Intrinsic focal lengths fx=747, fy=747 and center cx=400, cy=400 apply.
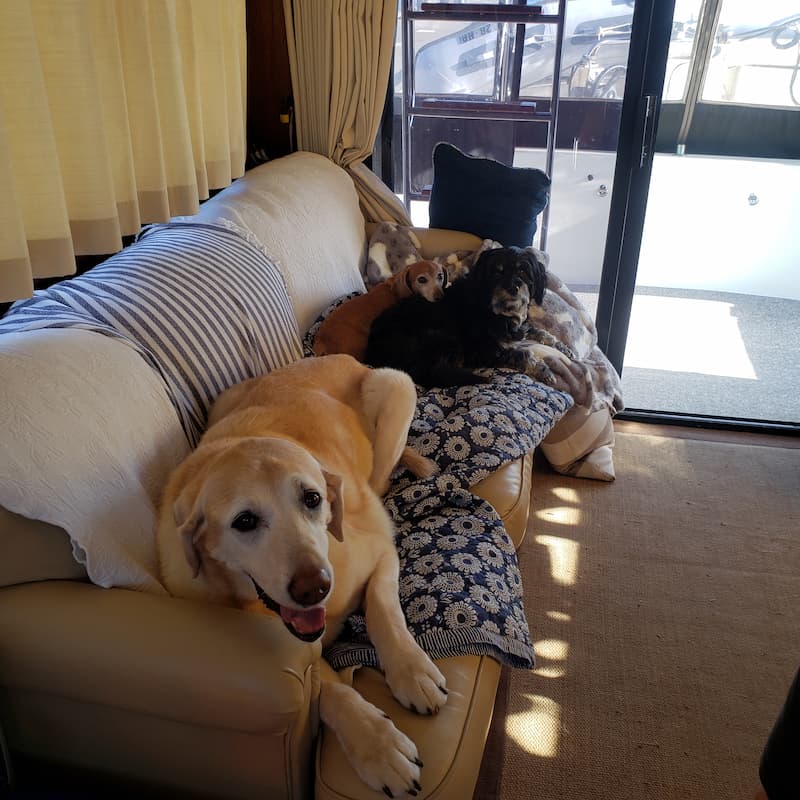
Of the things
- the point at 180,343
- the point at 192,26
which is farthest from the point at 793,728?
the point at 192,26

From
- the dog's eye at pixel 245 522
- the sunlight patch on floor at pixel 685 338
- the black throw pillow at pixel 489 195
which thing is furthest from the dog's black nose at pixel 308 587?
the sunlight patch on floor at pixel 685 338

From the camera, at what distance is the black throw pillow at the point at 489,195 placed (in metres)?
2.92

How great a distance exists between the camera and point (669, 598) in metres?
2.16

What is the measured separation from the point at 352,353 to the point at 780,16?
2081mm

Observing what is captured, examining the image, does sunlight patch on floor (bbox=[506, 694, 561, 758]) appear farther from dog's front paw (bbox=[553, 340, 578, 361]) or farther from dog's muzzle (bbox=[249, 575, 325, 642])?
dog's front paw (bbox=[553, 340, 578, 361])

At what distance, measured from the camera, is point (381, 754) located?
1.06 meters

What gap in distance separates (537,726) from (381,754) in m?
0.81

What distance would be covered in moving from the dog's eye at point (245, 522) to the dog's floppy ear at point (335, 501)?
17 centimetres

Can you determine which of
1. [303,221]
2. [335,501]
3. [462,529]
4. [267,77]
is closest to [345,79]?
[267,77]

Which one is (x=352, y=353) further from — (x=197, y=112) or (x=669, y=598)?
(x=669, y=598)

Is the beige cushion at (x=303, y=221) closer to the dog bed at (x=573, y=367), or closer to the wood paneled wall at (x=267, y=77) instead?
the dog bed at (x=573, y=367)

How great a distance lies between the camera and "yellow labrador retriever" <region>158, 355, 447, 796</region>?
1.07 metres

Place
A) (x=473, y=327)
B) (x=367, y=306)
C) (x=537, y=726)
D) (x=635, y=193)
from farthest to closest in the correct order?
(x=635, y=193), (x=473, y=327), (x=367, y=306), (x=537, y=726)

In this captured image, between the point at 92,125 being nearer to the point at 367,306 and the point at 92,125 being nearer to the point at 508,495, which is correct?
the point at 367,306
